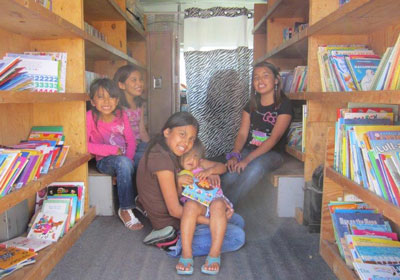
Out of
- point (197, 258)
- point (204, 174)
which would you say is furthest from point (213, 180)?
point (197, 258)

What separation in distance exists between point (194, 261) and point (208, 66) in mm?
2634

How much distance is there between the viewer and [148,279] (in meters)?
1.49

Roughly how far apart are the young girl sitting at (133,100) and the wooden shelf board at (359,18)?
58.4 inches

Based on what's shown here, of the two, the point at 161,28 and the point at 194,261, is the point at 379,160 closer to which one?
the point at 194,261

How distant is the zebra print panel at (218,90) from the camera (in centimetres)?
390

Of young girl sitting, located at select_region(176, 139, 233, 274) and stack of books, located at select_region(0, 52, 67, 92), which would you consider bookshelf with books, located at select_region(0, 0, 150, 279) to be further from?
young girl sitting, located at select_region(176, 139, 233, 274)

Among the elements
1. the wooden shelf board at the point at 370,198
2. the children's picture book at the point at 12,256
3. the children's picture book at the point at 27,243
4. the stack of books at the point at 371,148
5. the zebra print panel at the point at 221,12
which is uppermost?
the zebra print panel at the point at 221,12

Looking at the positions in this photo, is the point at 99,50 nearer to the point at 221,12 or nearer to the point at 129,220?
the point at 129,220

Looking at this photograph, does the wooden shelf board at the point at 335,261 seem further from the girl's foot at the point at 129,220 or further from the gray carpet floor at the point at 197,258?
the girl's foot at the point at 129,220

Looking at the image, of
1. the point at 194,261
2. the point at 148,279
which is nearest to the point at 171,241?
the point at 194,261

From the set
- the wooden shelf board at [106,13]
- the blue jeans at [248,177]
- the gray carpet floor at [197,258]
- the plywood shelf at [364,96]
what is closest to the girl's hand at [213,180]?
the gray carpet floor at [197,258]

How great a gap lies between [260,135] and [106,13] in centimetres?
170

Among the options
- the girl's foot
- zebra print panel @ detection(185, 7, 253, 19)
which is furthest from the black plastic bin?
zebra print panel @ detection(185, 7, 253, 19)

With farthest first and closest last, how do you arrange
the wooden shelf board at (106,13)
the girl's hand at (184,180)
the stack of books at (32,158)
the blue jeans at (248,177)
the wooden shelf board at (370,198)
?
the wooden shelf board at (106,13)
the blue jeans at (248,177)
the girl's hand at (184,180)
the stack of books at (32,158)
the wooden shelf board at (370,198)
